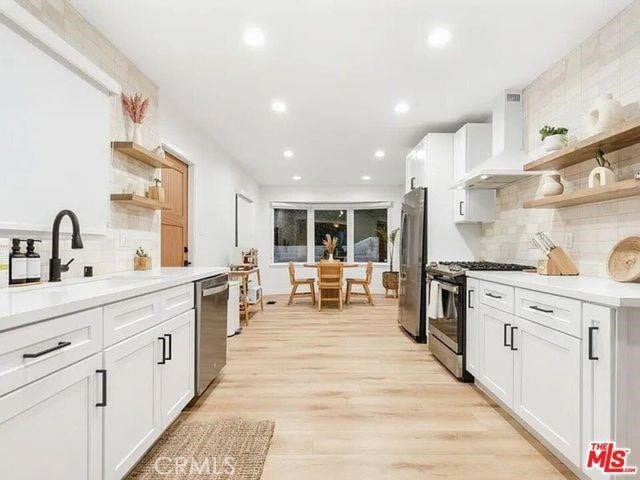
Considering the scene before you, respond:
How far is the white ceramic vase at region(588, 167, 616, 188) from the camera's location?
210 cm

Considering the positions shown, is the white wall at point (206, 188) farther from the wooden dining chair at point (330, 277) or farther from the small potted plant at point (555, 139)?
the small potted plant at point (555, 139)

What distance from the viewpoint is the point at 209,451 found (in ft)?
6.12

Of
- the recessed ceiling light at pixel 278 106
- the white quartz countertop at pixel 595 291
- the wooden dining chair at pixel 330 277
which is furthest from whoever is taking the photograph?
the wooden dining chair at pixel 330 277

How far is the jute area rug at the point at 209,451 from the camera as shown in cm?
169

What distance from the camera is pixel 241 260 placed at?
5.66m

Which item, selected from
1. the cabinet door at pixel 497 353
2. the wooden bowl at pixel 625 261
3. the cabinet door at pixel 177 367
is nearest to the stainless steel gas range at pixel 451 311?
the cabinet door at pixel 497 353

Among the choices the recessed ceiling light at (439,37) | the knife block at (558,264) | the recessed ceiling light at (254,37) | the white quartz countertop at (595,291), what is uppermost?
the recessed ceiling light at (439,37)

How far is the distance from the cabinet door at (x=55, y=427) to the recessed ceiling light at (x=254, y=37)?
2.14m

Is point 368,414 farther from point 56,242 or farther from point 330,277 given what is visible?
point 330,277

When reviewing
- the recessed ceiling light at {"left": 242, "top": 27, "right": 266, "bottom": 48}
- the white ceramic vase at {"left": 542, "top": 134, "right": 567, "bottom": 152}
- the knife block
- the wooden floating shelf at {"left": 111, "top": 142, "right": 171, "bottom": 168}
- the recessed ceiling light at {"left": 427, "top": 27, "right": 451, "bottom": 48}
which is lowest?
the knife block

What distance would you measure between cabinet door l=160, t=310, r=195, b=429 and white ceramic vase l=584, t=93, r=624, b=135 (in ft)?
8.88

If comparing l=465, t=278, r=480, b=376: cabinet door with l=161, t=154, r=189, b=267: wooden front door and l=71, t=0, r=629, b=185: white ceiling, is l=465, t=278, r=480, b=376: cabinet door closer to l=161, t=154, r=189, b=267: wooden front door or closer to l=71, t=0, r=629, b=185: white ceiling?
l=71, t=0, r=629, b=185: white ceiling

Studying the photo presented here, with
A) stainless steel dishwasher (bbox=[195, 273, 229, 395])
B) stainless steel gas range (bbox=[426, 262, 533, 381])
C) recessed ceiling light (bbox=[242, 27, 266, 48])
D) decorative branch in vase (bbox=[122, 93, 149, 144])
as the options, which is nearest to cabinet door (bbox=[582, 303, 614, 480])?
stainless steel gas range (bbox=[426, 262, 533, 381])

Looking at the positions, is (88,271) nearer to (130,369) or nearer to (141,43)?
(130,369)
